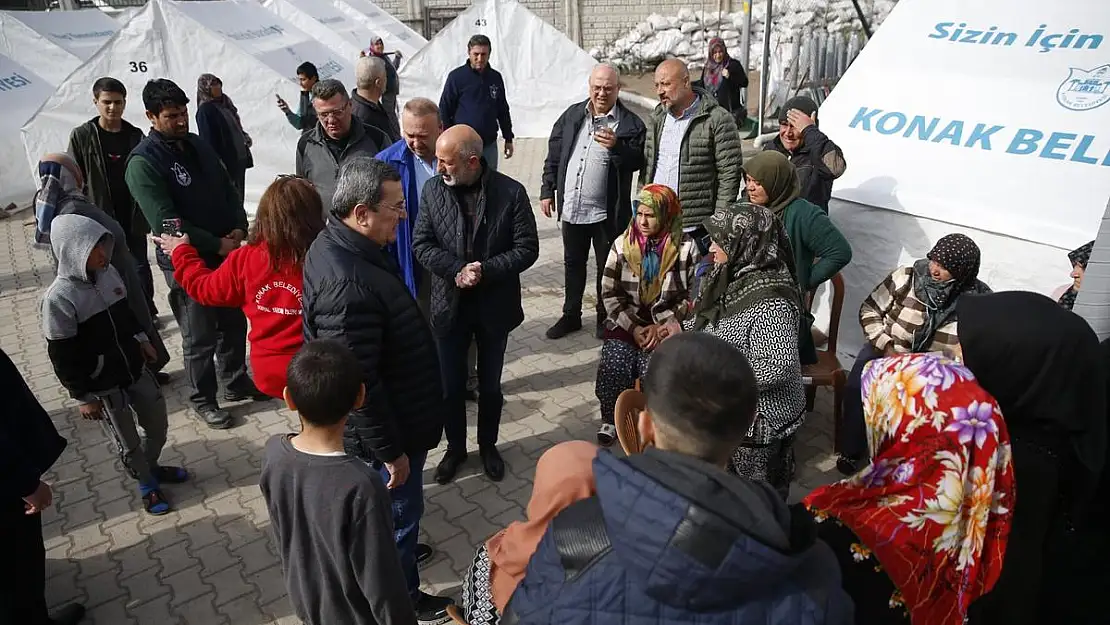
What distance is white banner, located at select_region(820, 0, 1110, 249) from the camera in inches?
164

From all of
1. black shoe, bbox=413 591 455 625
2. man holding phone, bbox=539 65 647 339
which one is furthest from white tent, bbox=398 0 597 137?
black shoe, bbox=413 591 455 625

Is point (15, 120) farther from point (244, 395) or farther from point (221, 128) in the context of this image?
point (244, 395)

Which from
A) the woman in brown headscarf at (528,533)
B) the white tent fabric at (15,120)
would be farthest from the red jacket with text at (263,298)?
the white tent fabric at (15,120)

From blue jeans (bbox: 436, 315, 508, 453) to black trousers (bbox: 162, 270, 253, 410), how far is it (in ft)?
5.51

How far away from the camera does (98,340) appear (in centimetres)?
339

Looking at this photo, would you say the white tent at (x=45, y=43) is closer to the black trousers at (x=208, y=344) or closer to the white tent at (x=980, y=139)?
the black trousers at (x=208, y=344)

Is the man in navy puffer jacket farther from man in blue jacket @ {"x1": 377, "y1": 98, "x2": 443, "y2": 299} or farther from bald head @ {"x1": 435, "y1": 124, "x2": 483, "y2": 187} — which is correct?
man in blue jacket @ {"x1": 377, "y1": 98, "x2": 443, "y2": 299}

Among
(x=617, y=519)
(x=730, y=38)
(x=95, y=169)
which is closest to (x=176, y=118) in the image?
(x=95, y=169)

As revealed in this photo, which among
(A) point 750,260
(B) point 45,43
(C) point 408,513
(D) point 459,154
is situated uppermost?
(B) point 45,43

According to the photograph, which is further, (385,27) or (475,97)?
(385,27)

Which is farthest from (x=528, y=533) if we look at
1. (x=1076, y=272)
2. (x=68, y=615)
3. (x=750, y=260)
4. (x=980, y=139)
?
(x=980, y=139)

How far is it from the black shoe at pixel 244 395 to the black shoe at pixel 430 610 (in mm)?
2381

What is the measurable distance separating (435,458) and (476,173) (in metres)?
1.71

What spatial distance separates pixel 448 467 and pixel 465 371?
1.86 ft
